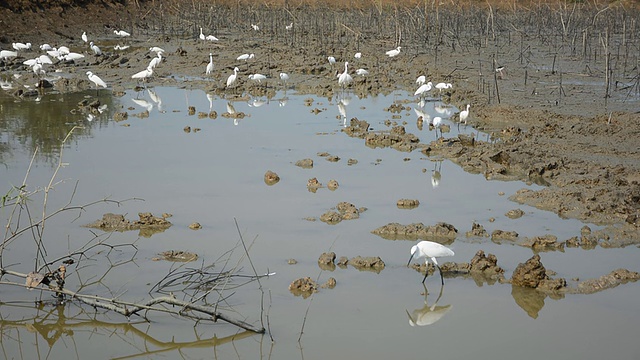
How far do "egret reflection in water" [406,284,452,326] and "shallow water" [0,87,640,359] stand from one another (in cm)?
3

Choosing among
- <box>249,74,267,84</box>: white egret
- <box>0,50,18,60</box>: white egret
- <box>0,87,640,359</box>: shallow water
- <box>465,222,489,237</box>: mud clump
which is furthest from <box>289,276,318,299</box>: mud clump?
<box>0,50,18,60</box>: white egret

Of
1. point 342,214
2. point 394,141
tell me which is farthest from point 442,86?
point 342,214

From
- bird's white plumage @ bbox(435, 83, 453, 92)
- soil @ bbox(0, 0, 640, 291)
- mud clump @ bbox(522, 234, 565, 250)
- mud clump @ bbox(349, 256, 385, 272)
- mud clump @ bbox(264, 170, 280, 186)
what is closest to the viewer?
mud clump @ bbox(349, 256, 385, 272)

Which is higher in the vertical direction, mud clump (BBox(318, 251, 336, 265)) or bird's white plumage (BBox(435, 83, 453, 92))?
mud clump (BBox(318, 251, 336, 265))

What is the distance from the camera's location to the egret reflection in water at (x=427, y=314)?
19.5ft

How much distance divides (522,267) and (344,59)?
13.5 metres

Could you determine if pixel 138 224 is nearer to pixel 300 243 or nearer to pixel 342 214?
pixel 300 243

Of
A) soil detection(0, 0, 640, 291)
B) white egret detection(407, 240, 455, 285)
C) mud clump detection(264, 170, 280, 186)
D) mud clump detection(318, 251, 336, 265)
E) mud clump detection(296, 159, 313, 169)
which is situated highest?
white egret detection(407, 240, 455, 285)

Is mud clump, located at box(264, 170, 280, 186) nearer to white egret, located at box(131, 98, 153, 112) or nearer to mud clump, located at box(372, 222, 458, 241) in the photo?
mud clump, located at box(372, 222, 458, 241)

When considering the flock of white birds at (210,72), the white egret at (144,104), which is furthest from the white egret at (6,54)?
the white egret at (144,104)

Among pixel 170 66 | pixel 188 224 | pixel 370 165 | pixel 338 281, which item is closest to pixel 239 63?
pixel 170 66

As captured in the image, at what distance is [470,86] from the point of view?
15773mm

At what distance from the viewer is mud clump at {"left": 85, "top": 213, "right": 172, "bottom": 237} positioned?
7699 millimetres

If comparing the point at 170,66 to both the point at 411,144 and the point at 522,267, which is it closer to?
the point at 411,144
